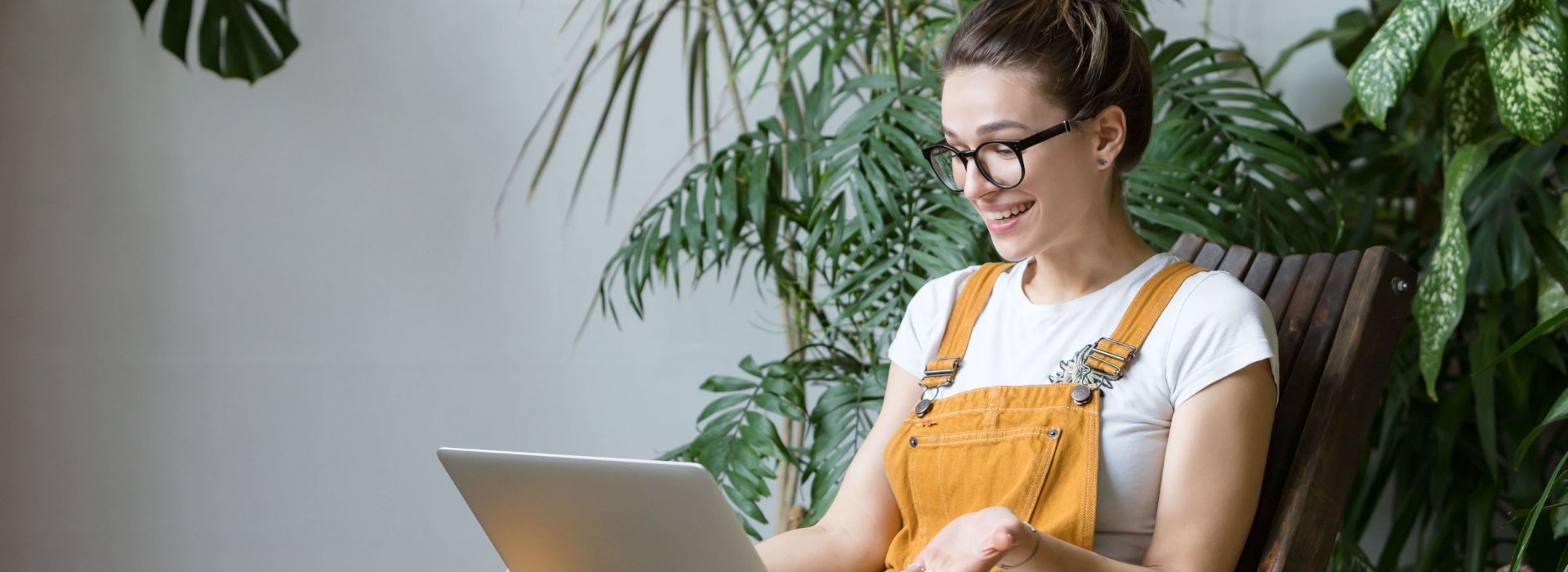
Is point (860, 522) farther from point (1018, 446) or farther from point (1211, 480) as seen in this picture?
point (1211, 480)

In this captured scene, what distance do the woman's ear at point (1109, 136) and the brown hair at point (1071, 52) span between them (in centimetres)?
1

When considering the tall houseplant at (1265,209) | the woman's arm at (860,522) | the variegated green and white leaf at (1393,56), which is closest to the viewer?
the woman's arm at (860,522)

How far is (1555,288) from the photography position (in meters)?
1.94

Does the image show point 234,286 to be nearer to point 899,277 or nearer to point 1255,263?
point 899,277

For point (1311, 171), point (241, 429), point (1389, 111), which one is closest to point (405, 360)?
point (241, 429)

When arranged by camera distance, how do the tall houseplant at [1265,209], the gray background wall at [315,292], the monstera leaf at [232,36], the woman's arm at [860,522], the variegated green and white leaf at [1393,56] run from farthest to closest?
the gray background wall at [315,292], the monstera leaf at [232,36], the tall houseplant at [1265,209], the variegated green and white leaf at [1393,56], the woman's arm at [860,522]

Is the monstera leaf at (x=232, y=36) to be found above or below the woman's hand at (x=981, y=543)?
above

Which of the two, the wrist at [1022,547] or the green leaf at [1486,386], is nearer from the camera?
the wrist at [1022,547]

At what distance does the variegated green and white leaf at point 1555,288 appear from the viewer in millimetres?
1920

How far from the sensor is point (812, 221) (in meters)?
1.81

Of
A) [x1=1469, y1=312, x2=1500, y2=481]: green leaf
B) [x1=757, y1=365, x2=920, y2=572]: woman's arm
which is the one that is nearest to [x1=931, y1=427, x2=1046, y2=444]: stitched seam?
[x1=757, y1=365, x2=920, y2=572]: woman's arm

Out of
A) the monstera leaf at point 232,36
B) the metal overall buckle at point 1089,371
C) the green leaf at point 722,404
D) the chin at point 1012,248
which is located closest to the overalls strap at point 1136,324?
the metal overall buckle at point 1089,371

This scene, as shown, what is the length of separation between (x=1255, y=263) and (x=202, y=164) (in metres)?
2.07

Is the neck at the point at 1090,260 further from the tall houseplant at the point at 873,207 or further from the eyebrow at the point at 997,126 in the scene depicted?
the tall houseplant at the point at 873,207
